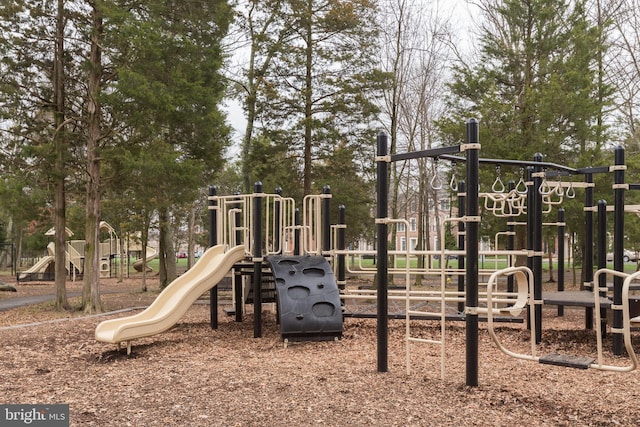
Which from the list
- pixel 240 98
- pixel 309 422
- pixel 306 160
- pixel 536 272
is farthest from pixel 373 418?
pixel 240 98

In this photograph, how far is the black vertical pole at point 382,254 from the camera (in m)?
6.72

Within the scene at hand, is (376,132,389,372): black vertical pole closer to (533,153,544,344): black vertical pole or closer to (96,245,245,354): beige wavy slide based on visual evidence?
(533,153,544,344): black vertical pole

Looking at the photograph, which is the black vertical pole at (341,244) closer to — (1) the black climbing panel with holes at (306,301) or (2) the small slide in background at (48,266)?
(1) the black climbing panel with holes at (306,301)

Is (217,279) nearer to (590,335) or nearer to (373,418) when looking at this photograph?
(373,418)

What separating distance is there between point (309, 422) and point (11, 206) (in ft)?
33.6

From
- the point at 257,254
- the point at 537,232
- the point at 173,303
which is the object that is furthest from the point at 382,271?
the point at 173,303

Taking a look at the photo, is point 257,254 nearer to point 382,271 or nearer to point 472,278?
point 382,271

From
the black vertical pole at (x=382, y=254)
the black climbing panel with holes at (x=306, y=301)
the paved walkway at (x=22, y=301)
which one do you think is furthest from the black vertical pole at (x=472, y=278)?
the paved walkway at (x=22, y=301)

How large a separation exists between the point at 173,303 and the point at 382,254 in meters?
3.98

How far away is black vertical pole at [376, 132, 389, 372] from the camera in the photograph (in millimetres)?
6721

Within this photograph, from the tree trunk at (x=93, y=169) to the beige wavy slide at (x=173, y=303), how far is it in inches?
157

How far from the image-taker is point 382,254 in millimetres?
6742

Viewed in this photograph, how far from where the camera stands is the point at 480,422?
474 centimetres

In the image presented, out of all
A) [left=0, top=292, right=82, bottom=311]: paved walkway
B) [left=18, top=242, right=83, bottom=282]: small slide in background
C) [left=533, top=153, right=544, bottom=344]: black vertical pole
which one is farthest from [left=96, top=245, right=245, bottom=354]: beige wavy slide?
[left=18, top=242, right=83, bottom=282]: small slide in background
